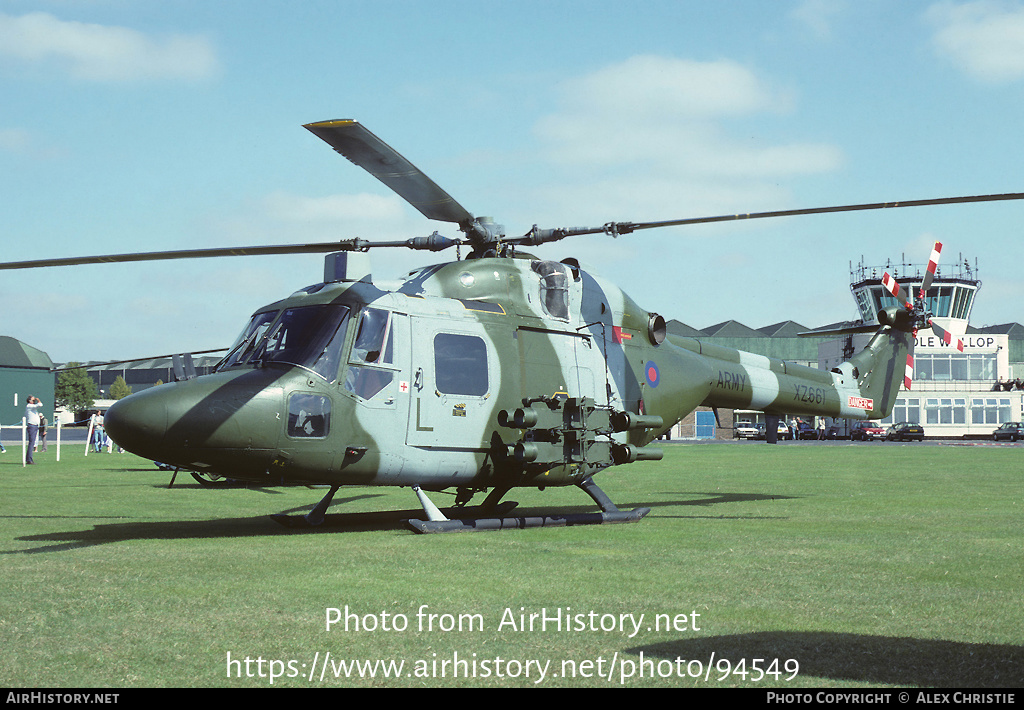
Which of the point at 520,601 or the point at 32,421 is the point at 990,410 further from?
the point at 520,601

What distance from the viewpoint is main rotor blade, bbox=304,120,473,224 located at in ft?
30.7

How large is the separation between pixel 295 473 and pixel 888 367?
44.8 feet

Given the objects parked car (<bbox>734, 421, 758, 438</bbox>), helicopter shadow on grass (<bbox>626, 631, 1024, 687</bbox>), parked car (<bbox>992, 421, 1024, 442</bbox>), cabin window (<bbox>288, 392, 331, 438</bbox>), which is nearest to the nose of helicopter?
cabin window (<bbox>288, 392, 331, 438</bbox>)

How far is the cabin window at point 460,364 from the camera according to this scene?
40.4 feet

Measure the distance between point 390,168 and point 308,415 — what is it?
293cm

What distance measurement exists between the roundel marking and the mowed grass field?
2035 mm

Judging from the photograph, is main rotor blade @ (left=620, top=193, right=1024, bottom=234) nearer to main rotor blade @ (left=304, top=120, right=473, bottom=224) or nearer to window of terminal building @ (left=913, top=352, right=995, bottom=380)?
main rotor blade @ (left=304, top=120, right=473, bottom=224)

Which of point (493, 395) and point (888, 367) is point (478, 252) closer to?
point (493, 395)

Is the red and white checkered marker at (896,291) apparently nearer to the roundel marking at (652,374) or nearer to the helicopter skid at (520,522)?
the roundel marking at (652,374)

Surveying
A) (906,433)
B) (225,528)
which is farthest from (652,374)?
(906,433)

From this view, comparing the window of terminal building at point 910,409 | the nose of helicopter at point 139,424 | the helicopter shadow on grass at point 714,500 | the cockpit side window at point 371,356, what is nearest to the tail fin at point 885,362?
the helicopter shadow on grass at point 714,500

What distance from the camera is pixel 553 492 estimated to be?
65.0ft

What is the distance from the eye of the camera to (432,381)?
480 inches

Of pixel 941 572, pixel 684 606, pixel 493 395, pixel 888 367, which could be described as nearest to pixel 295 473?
pixel 493 395
